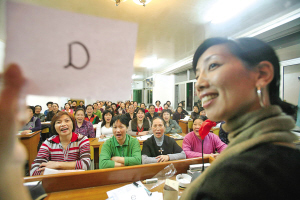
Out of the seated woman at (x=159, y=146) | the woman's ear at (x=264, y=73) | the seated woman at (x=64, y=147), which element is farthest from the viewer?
the seated woman at (x=159, y=146)

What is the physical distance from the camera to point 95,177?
105 cm

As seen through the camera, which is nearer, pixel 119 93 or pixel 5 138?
pixel 5 138

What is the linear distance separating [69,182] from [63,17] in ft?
3.96

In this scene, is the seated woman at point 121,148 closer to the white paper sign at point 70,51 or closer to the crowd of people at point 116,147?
the crowd of people at point 116,147

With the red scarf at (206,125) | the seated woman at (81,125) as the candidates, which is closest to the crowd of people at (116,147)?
the red scarf at (206,125)

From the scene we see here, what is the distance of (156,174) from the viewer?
1.16 metres

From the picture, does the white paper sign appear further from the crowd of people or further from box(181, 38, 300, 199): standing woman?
the crowd of people

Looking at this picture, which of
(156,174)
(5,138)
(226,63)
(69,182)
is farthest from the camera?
(156,174)

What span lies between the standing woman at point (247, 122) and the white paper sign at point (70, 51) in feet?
0.89

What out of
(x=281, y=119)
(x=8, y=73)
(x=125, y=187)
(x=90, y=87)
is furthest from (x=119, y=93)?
(x=125, y=187)

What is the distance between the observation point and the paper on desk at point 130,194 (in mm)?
913

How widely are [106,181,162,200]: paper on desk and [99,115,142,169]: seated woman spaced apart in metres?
0.56

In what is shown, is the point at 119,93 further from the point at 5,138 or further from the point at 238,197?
the point at 238,197

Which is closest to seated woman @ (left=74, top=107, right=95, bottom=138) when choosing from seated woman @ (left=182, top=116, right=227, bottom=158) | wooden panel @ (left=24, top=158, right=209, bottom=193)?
wooden panel @ (left=24, top=158, right=209, bottom=193)
